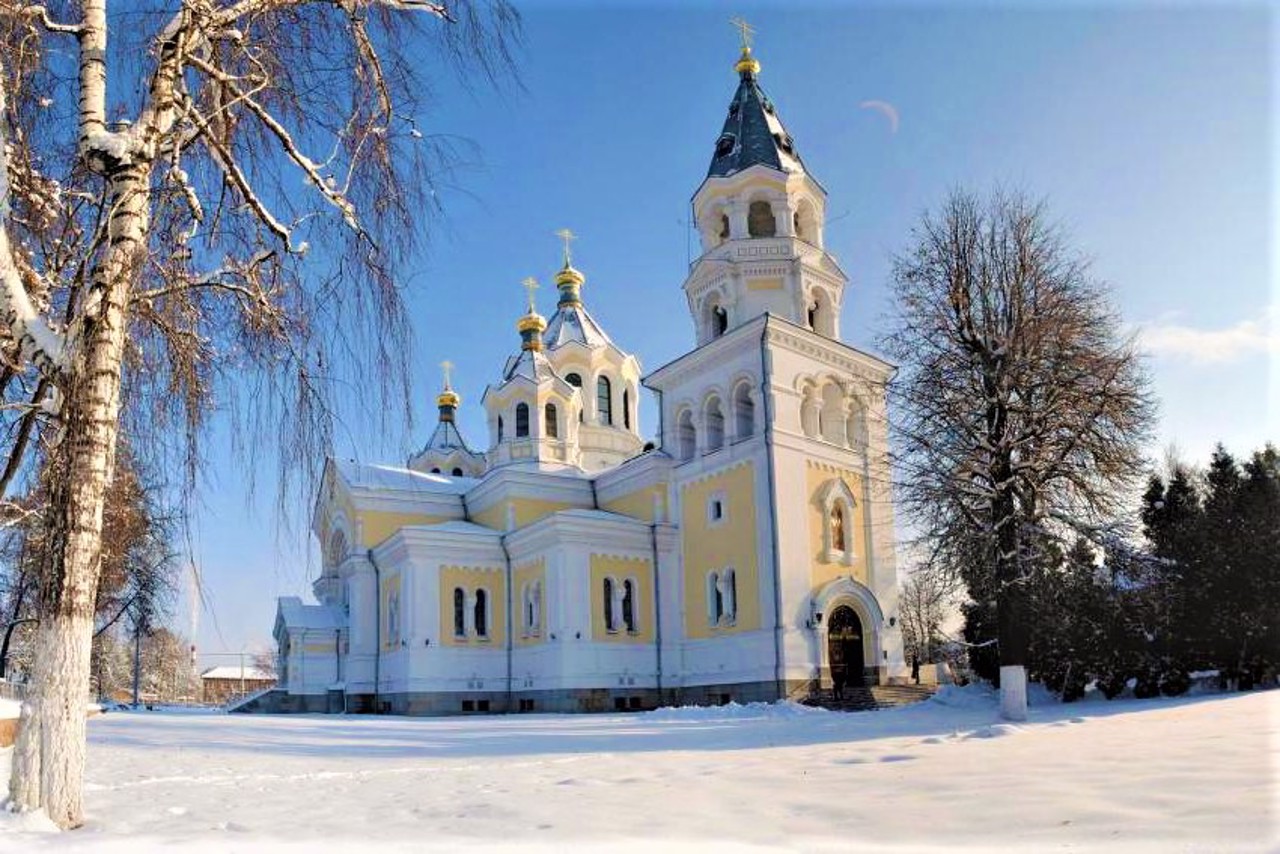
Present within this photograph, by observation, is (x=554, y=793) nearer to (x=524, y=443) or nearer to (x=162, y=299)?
(x=162, y=299)

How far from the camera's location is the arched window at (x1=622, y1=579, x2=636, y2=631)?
28.5 meters

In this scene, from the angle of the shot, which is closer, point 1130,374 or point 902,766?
point 902,766

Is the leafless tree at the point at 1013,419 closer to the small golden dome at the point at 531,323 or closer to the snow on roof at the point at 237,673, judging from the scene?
the small golden dome at the point at 531,323

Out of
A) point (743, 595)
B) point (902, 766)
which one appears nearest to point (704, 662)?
point (743, 595)

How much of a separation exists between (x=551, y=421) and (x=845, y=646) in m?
15.4

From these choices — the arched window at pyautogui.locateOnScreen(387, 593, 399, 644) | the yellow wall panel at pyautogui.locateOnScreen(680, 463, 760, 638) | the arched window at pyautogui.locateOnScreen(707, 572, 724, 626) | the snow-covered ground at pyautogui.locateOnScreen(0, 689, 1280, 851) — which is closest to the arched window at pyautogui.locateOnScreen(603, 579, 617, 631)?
the yellow wall panel at pyautogui.locateOnScreen(680, 463, 760, 638)

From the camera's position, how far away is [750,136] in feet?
95.6

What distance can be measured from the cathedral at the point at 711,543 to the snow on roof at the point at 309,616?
260 cm

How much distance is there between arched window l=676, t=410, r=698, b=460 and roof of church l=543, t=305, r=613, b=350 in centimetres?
1190

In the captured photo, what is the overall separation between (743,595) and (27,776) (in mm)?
Answer: 21403

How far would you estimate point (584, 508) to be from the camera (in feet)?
109

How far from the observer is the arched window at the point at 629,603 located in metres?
28.5

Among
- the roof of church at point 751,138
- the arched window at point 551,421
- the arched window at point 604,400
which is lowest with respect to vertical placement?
the arched window at point 551,421

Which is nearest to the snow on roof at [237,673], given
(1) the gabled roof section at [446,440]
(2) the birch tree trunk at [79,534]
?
(1) the gabled roof section at [446,440]
